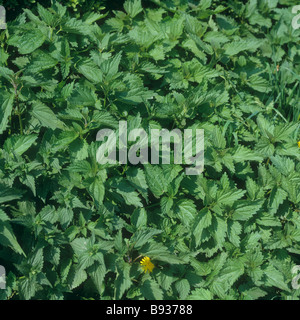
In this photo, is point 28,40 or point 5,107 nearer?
Result: point 5,107

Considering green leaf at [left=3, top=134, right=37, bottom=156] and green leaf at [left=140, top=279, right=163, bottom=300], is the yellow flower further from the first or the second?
green leaf at [left=3, top=134, right=37, bottom=156]

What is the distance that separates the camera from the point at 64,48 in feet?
8.79

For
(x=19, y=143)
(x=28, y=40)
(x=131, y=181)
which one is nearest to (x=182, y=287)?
(x=131, y=181)

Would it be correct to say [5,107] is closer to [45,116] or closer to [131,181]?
[45,116]

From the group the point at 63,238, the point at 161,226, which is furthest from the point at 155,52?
the point at 63,238

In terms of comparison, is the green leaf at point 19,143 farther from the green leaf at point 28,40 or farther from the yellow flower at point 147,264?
the yellow flower at point 147,264

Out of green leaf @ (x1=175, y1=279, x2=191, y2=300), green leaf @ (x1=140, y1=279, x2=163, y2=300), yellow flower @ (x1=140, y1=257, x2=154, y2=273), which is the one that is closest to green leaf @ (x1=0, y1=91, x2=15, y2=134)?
yellow flower @ (x1=140, y1=257, x2=154, y2=273)

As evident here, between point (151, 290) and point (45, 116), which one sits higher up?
point (45, 116)

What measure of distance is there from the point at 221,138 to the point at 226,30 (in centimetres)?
120

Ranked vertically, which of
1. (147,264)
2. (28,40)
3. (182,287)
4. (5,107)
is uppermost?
(28,40)

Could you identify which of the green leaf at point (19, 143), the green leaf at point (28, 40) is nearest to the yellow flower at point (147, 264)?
the green leaf at point (19, 143)

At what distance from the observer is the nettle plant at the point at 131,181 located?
2.35 meters

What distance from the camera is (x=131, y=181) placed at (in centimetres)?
245
